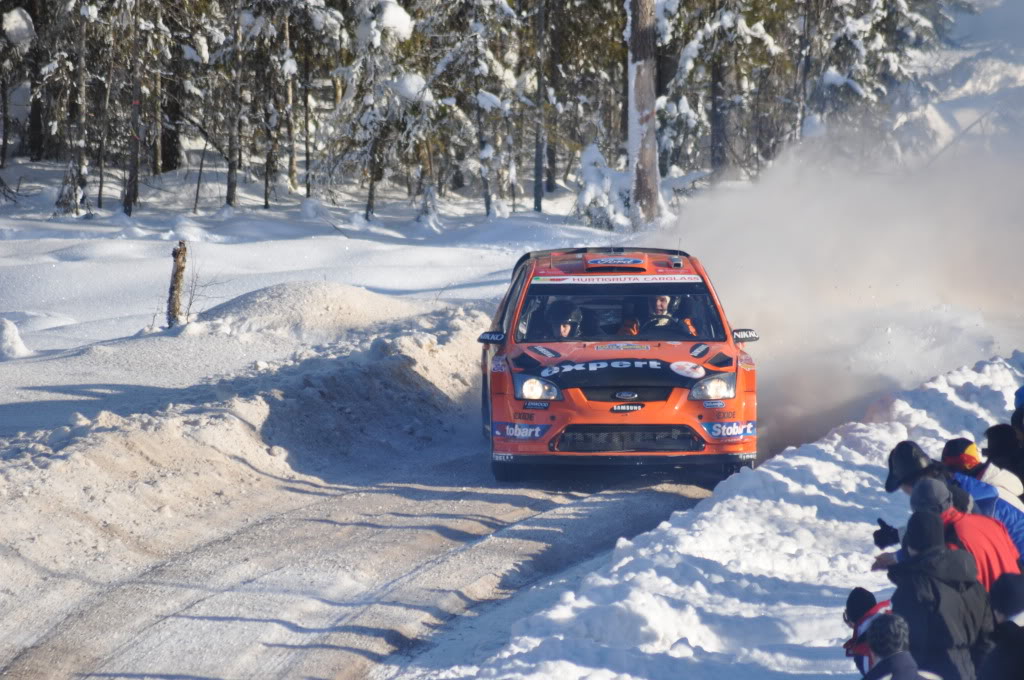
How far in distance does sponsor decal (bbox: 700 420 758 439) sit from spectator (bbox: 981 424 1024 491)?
8.35ft

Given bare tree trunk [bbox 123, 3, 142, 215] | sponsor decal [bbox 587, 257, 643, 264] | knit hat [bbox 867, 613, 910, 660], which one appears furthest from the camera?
bare tree trunk [bbox 123, 3, 142, 215]

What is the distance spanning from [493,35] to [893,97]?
19.8 m

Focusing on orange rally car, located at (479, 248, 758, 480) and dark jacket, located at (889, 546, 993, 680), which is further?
orange rally car, located at (479, 248, 758, 480)

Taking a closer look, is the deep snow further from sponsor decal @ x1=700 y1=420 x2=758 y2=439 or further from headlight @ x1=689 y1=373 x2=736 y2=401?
headlight @ x1=689 y1=373 x2=736 y2=401

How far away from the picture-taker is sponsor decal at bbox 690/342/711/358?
28.8 feet

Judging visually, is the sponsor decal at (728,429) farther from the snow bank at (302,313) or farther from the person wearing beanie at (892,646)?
the snow bank at (302,313)

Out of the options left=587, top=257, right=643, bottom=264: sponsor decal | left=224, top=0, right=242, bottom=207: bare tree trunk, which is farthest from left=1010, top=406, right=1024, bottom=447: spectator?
left=224, top=0, right=242, bottom=207: bare tree trunk

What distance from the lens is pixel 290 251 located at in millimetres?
24250

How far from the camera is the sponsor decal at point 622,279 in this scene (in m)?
9.64

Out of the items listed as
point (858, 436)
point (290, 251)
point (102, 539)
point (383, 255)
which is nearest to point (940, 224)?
point (383, 255)

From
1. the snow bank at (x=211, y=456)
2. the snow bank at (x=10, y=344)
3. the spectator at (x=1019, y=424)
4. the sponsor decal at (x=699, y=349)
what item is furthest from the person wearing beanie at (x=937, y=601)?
the snow bank at (x=10, y=344)

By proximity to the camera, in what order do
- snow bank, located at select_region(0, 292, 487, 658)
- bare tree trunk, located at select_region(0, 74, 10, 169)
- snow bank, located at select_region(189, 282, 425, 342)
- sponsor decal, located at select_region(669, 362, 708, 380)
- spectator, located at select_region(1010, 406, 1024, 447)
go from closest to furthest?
spectator, located at select_region(1010, 406, 1024, 447) → snow bank, located at select_region(0, 292, 487, 658) → sponsor decal, located at select_region(669, 362, 708, 380) → snow bank, located at select_region(189, 282, 425, 342) → bare tree trunk, located at select_region(0, 74, 10, 169)

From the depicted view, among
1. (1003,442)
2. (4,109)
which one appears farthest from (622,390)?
(4,109)

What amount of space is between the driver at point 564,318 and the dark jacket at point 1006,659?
18.5 feet
